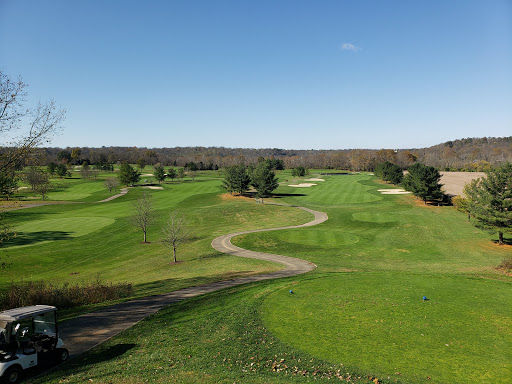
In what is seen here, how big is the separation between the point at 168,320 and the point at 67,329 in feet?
16.3

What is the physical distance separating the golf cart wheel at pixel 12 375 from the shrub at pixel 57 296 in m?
8.69

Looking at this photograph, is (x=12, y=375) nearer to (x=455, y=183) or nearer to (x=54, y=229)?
(x=54, y=229)

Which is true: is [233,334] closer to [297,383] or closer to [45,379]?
[297,383]

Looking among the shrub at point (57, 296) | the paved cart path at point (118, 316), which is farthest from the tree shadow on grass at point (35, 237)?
the paved cart path at point (118, 316)

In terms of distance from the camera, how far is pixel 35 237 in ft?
155

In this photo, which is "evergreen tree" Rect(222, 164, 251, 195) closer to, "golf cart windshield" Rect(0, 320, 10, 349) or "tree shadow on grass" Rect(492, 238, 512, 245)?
"tree shadow on grass" Rect(492, 238, 512, 245)

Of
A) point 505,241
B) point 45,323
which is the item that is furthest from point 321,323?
point 505,241

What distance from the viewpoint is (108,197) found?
9306cm

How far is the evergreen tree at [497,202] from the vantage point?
3906 cm

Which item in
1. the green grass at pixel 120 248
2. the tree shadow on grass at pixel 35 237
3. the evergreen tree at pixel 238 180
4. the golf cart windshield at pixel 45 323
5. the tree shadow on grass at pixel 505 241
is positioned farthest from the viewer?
the evergreen tree at pixel 238 180

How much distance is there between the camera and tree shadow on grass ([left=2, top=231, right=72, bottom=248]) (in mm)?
44281

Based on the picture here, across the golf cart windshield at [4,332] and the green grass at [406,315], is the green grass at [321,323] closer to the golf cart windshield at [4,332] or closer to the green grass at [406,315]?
the green grass at [406,315]

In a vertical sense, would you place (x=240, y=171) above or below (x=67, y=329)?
above

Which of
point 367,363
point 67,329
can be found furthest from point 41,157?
point 367,363
